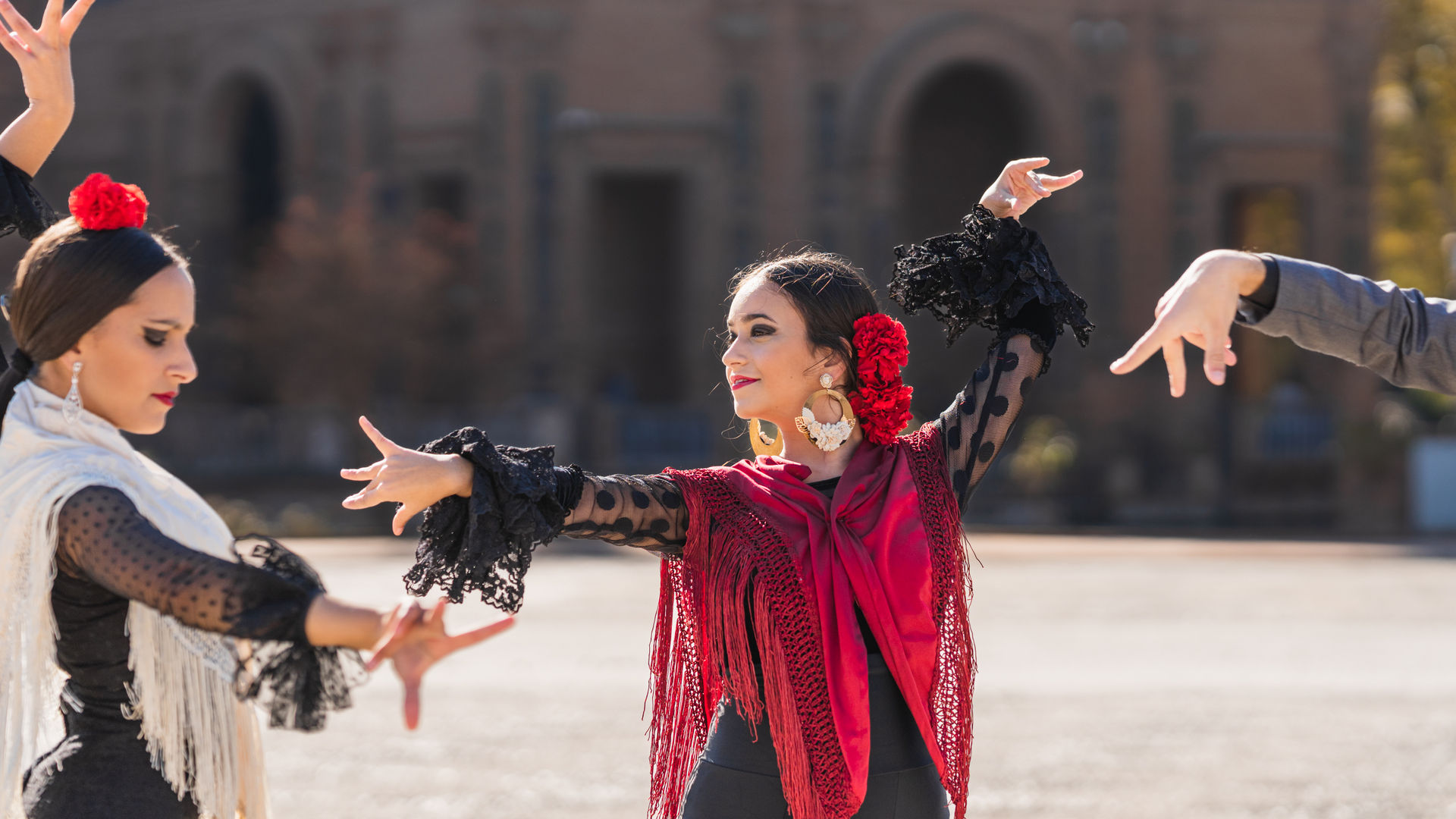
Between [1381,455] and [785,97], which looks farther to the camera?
[785,97]

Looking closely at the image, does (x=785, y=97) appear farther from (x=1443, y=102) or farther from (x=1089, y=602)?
(x=1443, y=102)

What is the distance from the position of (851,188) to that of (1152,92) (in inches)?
198

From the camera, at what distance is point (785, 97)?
23703 millimetres

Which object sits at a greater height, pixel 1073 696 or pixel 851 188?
pixel 851 188

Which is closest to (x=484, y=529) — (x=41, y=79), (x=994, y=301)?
(x=994, y=301)

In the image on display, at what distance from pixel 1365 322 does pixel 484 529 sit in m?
1.64

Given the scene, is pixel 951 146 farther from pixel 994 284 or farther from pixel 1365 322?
pixel 1365 322

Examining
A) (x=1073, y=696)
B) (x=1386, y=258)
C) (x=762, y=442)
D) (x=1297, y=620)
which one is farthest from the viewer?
(x=1386, y=258)

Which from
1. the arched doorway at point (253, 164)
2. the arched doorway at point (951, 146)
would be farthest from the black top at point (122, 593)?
the arched doorway at point (253, 164)

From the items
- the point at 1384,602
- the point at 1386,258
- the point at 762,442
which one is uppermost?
the point at 1386,258

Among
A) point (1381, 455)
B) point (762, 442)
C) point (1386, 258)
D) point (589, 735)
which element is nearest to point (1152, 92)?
point (1381, 455)

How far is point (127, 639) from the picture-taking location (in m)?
2.92

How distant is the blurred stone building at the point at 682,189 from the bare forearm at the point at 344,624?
1909 centimetres

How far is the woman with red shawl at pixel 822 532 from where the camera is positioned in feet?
10.2
